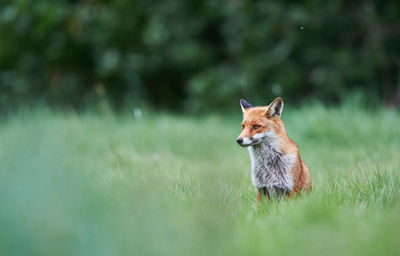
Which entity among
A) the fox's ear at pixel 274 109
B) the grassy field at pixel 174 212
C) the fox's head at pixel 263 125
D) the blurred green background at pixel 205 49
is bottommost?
the grassy field at pixel 174 212

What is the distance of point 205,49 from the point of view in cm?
1285

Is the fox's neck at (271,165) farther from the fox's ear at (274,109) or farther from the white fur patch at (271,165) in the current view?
the fox's ear at (274,109)

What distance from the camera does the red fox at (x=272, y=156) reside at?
146 inches

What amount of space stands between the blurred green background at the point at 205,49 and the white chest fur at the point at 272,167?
22.9 ft

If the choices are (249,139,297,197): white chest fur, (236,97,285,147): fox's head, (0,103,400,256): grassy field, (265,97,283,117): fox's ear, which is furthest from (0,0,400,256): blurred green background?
(265,97,283,117): fox's ear

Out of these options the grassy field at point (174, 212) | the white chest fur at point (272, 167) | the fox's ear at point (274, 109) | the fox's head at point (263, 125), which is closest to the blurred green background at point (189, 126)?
the grassy field at point (174, 212)

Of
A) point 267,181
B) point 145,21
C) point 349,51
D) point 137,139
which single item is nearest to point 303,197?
point 267,181

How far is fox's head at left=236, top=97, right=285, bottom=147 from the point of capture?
383 centimetres

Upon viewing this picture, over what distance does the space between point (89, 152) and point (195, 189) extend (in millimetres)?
2704

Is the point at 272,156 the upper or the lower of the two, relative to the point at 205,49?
lower

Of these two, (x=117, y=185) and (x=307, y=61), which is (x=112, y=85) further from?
(x=117, y=185)

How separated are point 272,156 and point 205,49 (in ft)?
30.5

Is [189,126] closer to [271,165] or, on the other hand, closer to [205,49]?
[271,165]

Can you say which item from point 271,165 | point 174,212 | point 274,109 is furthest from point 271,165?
point 174,212
